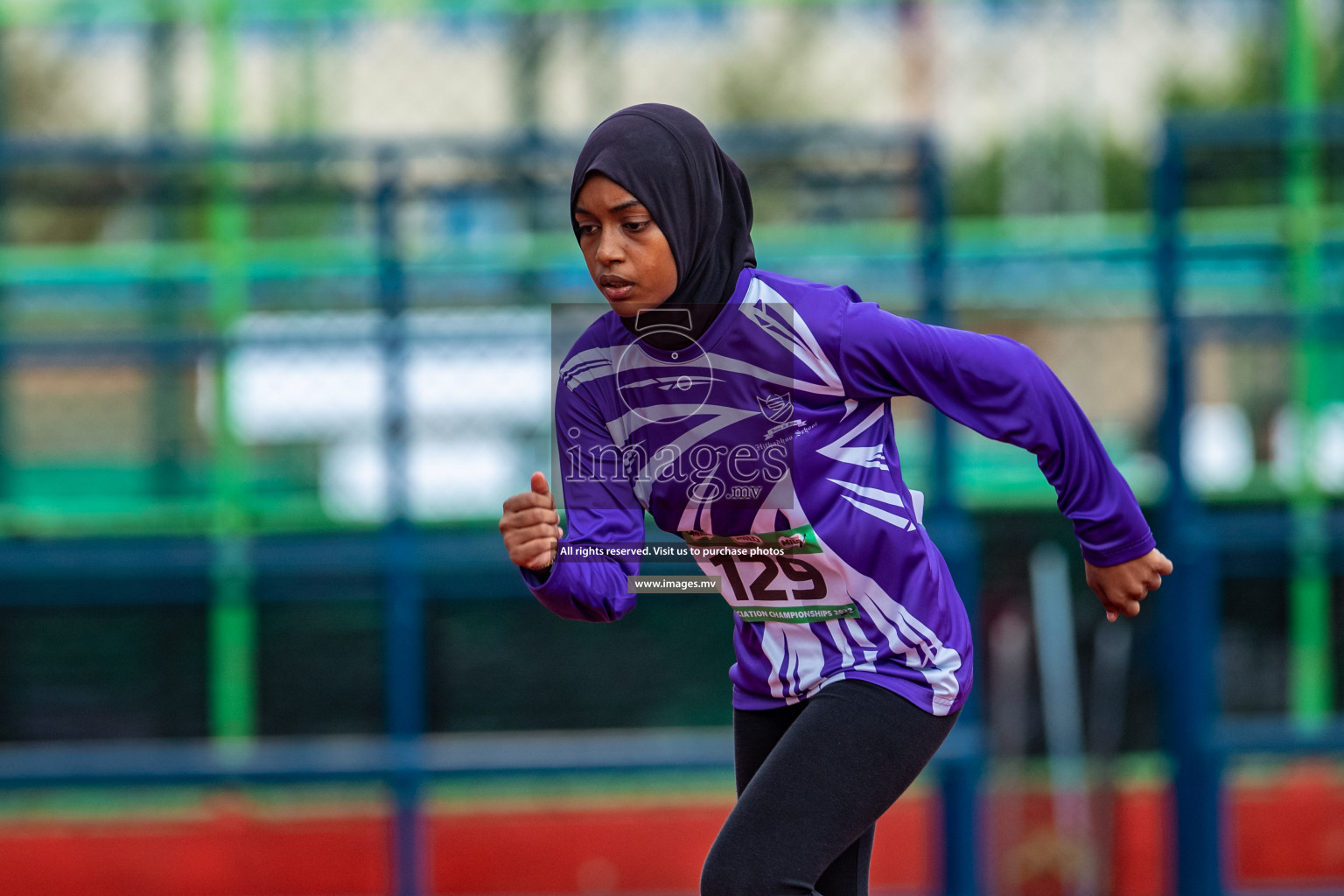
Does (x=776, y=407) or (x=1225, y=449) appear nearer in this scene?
(x=776, y=407)

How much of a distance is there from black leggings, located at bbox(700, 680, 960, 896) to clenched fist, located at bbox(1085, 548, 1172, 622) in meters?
0.33

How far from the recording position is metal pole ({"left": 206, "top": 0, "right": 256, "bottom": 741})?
4.82 meters

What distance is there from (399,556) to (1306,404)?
352cm

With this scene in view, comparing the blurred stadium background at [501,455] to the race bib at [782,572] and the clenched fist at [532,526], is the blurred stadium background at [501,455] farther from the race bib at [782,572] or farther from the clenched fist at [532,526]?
the clenched fist at [532,526]

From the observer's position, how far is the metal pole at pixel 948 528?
4.24 metres

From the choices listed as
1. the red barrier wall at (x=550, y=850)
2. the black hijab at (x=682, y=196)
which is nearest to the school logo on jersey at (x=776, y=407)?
the black hijab at (x=682, y=196)

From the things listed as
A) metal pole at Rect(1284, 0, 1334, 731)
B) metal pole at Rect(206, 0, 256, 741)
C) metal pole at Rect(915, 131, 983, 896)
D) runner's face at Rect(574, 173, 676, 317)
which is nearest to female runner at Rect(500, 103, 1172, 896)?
runner's face at Rect(574, 173, 676, 317)

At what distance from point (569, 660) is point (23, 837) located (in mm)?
2212

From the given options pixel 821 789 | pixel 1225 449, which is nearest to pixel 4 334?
pixel 821 789

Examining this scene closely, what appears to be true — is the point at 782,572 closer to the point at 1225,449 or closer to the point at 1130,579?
the point at 1130,579

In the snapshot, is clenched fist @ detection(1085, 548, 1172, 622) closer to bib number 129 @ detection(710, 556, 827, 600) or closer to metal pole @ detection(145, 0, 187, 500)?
bib number 129 @ detection(710, 556, 827, 600)

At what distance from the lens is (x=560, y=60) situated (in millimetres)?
5457

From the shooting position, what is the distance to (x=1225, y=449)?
547 centimetres

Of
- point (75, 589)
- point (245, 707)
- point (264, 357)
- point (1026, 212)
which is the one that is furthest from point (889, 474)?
point (1026, 212)
